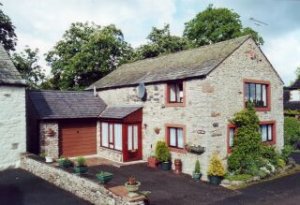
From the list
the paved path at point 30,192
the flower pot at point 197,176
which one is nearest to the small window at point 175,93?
the flower pot at point 197,176

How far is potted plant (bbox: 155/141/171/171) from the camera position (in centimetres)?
1978

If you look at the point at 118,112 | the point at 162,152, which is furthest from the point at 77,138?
the point at 162,152

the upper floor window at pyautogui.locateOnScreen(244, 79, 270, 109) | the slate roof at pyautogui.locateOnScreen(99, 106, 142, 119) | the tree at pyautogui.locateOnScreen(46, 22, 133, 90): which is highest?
the tree at pyautogui.locateOnScreen(46, 22, 133, 90)

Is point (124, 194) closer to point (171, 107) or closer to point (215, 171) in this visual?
point (215, 171)

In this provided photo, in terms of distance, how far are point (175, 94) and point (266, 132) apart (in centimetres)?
660

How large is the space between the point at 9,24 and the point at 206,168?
28.4m

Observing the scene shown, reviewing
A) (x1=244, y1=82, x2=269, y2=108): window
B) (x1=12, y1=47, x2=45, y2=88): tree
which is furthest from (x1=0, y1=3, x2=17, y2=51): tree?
(x1=244, y1=82, x2=269, y2=108): window

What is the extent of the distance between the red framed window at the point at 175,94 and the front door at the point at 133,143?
327cm

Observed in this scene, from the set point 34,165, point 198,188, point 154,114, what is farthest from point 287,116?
point 34,165

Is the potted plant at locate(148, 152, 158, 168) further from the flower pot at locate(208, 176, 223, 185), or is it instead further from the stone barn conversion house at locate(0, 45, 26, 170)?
the stone barn conversion house at locate(0, 45, 26, 170)

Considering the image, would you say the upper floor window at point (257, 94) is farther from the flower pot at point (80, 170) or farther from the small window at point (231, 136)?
the flower pot at point (80, 170)

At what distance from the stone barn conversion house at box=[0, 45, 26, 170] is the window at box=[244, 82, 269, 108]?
13734mm

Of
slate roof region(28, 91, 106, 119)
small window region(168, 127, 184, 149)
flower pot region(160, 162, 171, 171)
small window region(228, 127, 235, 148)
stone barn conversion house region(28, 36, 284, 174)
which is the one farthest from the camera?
slate roof region(28, 91, 106, 119)

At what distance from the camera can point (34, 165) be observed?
59.0 feet
